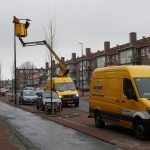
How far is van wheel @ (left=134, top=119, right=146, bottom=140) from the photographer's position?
14.4 m

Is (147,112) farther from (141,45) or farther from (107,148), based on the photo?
(141,45)

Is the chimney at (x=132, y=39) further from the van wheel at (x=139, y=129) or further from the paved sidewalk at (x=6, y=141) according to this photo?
the van wheel at (x=139, y=129)

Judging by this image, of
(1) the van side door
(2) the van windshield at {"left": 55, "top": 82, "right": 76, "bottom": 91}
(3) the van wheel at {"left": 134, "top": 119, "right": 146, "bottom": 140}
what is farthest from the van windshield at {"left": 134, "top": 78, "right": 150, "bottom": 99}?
(2) the van windshield at {"left": 55, "top": 82, "right": 76, "bottom": 91}

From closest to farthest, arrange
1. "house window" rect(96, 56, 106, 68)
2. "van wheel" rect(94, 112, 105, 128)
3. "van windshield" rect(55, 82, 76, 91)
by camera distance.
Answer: "van wheel" rect(94, 112, 105, 128)
"van windshield" rect(55, 82, 76, 91)
"house window" rect(96, 56, 106, 68)

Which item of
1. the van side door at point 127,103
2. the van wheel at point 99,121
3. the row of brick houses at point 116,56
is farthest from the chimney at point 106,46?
the van side door at point 127,103

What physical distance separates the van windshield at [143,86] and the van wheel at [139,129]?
894mm

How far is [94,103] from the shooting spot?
62.6 feet

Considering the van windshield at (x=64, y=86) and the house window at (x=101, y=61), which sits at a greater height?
the house window at (x=101, y=61)

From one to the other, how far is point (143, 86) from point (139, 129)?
1.62 m

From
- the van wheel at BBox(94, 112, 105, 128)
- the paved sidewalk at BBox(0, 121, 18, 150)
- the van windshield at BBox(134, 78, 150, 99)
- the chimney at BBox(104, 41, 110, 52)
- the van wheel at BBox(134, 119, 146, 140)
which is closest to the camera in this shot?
the paved sidewalk at BBox(0, 121, 18, 150)

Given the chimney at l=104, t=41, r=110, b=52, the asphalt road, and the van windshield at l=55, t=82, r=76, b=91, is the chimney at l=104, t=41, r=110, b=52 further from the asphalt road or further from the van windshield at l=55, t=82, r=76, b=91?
the asphalt road

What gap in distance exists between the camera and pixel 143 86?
15477mm

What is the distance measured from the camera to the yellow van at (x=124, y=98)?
48.1 feet

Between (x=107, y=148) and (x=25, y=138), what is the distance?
366 cm
